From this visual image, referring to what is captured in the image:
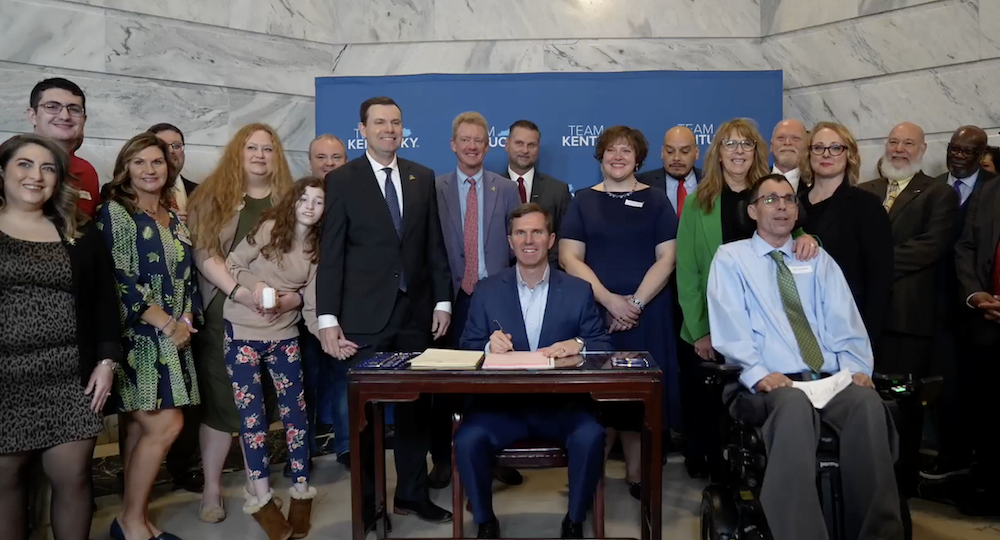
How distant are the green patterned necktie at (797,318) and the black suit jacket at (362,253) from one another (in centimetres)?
152

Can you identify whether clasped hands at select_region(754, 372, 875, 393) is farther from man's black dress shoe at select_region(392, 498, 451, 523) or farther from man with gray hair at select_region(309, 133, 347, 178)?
man with gray hair at select_region(309, 133, 347, 178)

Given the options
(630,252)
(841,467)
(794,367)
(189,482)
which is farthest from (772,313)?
(189,482)

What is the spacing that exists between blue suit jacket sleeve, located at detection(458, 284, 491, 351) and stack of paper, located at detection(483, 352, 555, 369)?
0.32 metres

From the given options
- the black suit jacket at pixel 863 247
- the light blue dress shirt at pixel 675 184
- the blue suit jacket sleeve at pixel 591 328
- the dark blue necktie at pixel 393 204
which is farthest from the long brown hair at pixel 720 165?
the dark blue necktie at pixel 393 204

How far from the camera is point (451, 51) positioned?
6.22 metres

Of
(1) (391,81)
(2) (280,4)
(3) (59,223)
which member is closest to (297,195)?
(3) (59,223)

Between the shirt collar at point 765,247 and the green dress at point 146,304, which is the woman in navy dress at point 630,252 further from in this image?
the green dress at point 146,304

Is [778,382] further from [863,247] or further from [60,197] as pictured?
[60,197]

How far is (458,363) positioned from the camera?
2.81 m

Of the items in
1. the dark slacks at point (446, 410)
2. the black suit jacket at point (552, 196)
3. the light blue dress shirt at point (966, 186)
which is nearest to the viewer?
the dark slacks at point (446, 410)

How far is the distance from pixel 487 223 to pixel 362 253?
828 millimetres

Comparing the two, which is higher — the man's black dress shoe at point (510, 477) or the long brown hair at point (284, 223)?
the long brown hair at point (284, 223)

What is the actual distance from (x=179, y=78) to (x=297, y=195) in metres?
2.80

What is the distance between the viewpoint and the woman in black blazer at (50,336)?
108 inches
